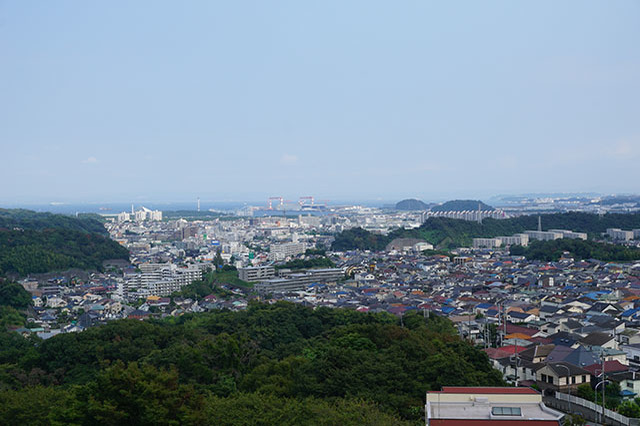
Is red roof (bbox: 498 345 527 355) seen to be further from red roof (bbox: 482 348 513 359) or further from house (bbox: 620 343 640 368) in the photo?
house (bbox: 620 343 640 368)

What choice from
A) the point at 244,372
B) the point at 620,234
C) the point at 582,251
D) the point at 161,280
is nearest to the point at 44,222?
the point at 161,280

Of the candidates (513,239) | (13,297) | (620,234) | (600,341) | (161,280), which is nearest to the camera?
(600,341)

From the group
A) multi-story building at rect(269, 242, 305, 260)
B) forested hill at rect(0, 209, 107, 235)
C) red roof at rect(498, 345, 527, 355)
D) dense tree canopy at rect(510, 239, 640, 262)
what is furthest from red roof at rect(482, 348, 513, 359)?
forested hill at rect(0, 209, 107, 235)

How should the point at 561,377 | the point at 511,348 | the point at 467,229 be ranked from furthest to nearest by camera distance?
the point at 467,229 → the point at 511,348 → the point at 561,377

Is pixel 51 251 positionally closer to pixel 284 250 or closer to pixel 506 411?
pixel 284 250

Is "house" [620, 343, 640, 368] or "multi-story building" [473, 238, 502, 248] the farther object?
"multi-story building" [473, 238, 502, 248]

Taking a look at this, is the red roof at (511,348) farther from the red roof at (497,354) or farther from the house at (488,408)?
the house at (488,408)

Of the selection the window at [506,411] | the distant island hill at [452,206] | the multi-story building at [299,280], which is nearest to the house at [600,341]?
the window at [506,411]
